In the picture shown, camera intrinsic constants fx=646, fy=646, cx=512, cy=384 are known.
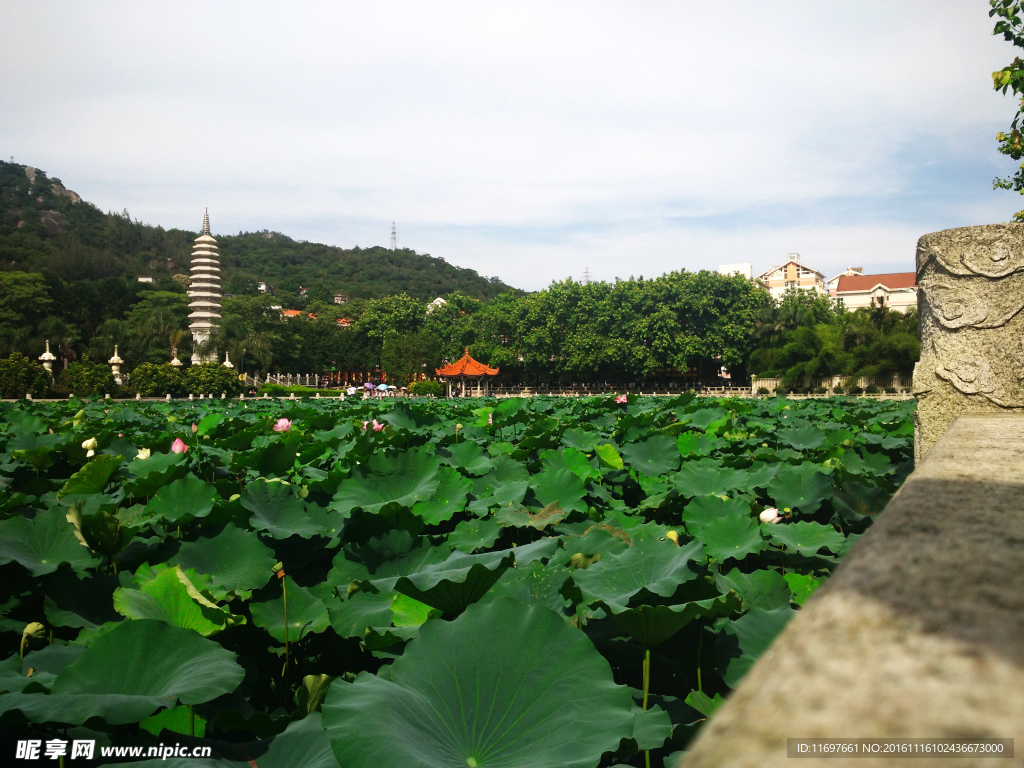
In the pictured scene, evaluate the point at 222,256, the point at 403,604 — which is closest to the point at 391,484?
the point at 403,604

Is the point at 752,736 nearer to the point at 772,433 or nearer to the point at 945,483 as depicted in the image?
the point at 945,483

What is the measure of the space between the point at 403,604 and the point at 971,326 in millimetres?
2921

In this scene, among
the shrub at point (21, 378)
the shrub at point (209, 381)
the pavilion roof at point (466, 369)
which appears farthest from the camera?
the pavilion roof at point (466, 369)

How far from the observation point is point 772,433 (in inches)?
155

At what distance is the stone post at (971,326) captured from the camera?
2.80 m

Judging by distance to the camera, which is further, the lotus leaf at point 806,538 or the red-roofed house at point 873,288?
the red-roofed house at point 873,288

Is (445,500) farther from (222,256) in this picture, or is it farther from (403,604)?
(222,256)

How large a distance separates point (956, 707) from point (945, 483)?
0.58 m

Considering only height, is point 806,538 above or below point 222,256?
below

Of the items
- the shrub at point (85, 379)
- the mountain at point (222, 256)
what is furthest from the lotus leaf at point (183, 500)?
the mountain at point (222, 256)

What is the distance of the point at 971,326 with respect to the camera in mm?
2920

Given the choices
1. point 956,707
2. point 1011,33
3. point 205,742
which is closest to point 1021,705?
point 956,707

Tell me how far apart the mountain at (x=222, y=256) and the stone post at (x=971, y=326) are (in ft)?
234

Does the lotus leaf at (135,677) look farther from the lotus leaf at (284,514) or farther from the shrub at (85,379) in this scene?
the shrub at (85,379)
